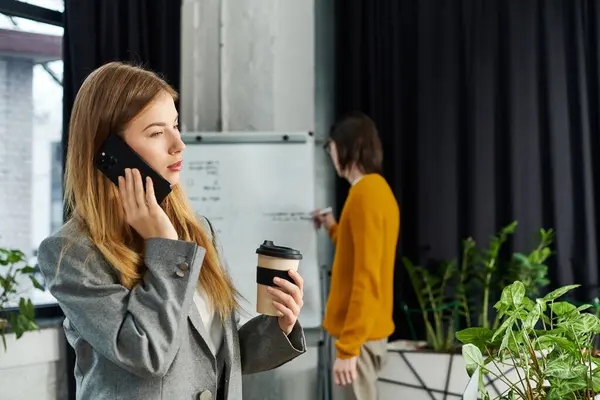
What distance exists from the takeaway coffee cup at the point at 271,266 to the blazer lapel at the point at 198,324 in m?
0.10

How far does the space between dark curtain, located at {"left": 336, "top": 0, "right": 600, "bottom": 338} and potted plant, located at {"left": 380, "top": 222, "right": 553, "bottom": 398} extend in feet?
0.37

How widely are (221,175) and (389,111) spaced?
0.90 m

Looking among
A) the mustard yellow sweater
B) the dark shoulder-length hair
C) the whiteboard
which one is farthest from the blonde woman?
the whiteboard

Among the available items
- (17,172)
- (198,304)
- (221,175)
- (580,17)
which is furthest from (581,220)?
(17,172)

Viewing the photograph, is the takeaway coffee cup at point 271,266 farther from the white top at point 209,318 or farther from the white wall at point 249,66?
the white wall at point 249,66

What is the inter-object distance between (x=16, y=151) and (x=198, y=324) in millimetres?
2395

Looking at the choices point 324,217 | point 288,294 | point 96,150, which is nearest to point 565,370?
point 288,294

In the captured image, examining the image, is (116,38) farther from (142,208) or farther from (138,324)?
(138,324)

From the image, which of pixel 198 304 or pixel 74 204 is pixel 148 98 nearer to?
pixel 74 204

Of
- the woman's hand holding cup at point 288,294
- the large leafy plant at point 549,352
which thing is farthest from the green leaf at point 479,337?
the woman's hand holding cup at point 288,294

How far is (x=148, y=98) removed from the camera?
1.20m

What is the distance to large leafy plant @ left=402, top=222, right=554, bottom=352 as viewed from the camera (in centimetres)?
299

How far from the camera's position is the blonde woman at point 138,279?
109 centimetres

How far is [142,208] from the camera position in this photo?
117 cm
